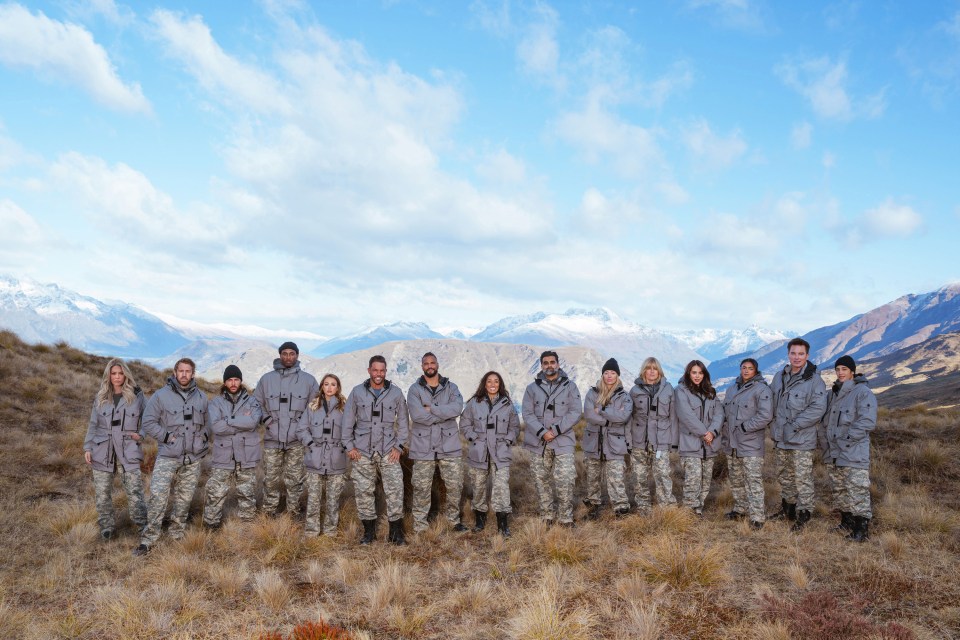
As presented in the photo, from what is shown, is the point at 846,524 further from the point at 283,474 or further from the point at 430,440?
the point at 283,474

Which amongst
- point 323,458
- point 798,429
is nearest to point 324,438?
point 323,458

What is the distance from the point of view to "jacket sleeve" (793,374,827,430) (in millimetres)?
7941

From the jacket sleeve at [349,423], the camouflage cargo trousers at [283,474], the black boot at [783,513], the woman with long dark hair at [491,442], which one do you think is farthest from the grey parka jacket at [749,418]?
the camouflage cargo trousers at [283,474]

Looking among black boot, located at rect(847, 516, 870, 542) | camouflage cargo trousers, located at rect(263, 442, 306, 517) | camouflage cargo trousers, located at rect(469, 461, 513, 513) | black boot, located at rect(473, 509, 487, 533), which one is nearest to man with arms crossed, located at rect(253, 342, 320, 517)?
camouflage cargo trousers, located at rect(263, 442, 306, 517)

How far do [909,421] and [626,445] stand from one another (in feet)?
39.2

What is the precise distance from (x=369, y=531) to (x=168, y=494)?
3136 mm

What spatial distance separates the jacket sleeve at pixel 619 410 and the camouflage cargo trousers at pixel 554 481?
0.93 m

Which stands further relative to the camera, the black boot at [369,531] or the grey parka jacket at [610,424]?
the grey parka jacket at [610,424]

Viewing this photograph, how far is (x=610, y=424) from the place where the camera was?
340 inches

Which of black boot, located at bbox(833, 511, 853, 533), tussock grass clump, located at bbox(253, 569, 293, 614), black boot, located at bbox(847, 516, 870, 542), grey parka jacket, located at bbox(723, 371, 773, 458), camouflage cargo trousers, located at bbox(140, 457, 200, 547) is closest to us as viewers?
tussock grass clump, located at bbox(253, 569, 293, 614)

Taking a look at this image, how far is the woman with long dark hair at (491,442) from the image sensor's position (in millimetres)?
8227

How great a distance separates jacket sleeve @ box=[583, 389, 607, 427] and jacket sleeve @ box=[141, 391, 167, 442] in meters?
6.83

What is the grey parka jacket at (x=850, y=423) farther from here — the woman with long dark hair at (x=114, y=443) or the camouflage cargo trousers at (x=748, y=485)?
the woman with long dark hair at (x=114, y=443)

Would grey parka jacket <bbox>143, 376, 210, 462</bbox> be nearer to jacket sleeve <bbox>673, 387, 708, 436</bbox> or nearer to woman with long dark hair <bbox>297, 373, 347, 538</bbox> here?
woman with long dark hair <bbox>297, 373, 347, 538</bbox>
